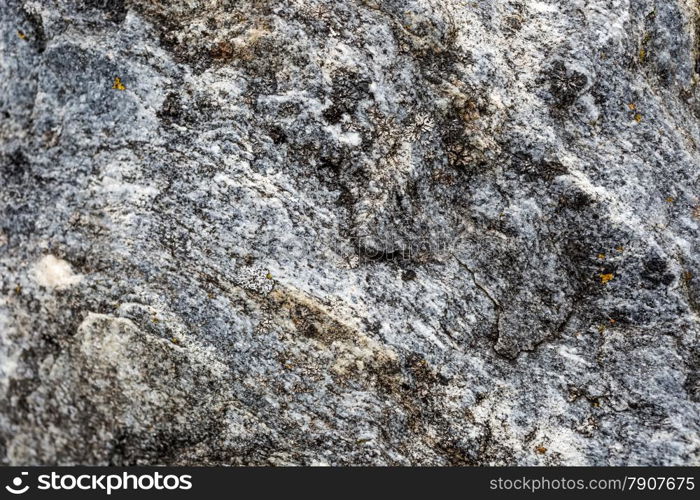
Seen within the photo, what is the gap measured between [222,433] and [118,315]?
1.34m

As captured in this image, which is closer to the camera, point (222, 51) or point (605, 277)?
point (222, 51)

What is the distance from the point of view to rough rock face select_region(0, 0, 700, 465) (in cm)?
447

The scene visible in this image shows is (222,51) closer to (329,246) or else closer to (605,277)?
(329,246)

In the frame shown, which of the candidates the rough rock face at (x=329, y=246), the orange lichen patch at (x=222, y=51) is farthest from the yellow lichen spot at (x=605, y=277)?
the orange lichen patch at (x=222, y=51)

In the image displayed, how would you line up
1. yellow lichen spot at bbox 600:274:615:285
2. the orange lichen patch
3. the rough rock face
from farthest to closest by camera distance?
yellow lichen spot at bbox 600:274:615:285
the orange lichen patch
the rough rock face

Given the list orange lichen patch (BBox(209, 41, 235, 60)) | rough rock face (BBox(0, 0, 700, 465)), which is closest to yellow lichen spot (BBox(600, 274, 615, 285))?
rough rock face (BBox(0, 0, 700, 465))

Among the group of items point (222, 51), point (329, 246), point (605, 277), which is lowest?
point (329, 246)

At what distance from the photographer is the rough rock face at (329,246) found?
4469 mm

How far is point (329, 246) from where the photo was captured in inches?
180

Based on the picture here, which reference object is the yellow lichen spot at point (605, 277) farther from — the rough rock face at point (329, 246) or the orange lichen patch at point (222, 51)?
the orange lichen patch at point (222, 51)

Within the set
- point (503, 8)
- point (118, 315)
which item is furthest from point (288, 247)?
point (503, 8)

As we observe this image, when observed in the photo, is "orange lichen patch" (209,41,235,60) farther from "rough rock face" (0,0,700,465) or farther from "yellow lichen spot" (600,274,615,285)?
"yellow lichen spot" (600,274,615,285)

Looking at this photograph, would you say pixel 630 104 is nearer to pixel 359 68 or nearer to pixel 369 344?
pixel 359 68

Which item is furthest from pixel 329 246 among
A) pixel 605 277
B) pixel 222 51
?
pixel 605 277
